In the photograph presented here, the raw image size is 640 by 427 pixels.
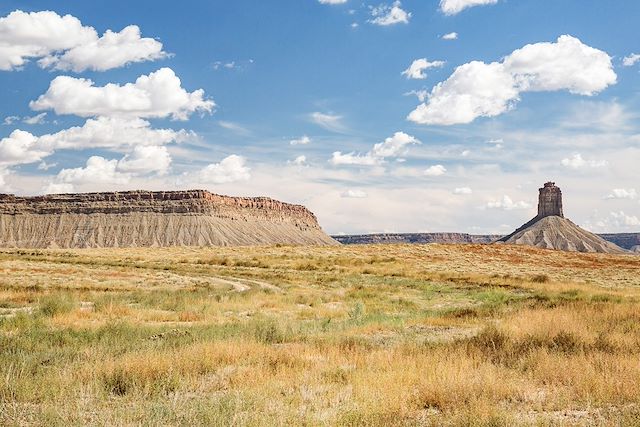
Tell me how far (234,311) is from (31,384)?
13.0 metres

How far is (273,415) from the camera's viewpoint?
6.48 meters

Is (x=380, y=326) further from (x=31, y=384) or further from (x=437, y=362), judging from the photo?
(x=31, y=384)

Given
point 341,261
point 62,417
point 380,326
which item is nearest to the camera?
point 62,417

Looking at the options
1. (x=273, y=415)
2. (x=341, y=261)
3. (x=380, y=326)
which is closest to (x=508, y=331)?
(x=380, y=326)

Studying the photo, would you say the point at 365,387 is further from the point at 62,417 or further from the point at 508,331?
the point at 508,331

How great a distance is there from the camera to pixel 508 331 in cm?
1299

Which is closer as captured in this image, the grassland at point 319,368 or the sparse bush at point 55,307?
the grassland at point 319,368

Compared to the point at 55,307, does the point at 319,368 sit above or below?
above

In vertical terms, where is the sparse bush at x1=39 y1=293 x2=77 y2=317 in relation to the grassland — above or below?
below

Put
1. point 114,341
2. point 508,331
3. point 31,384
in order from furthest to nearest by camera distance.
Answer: point 508,331 → point 114,341 → point 31,384

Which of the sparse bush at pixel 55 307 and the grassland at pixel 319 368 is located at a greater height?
the grassland at pixel 319 368

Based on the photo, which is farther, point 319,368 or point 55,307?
point 55,307

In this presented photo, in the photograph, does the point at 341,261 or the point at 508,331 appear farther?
the point at 341,261

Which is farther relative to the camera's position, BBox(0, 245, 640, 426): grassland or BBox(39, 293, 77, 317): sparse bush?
BBox(39, 293, 77, 317): sparse bush
